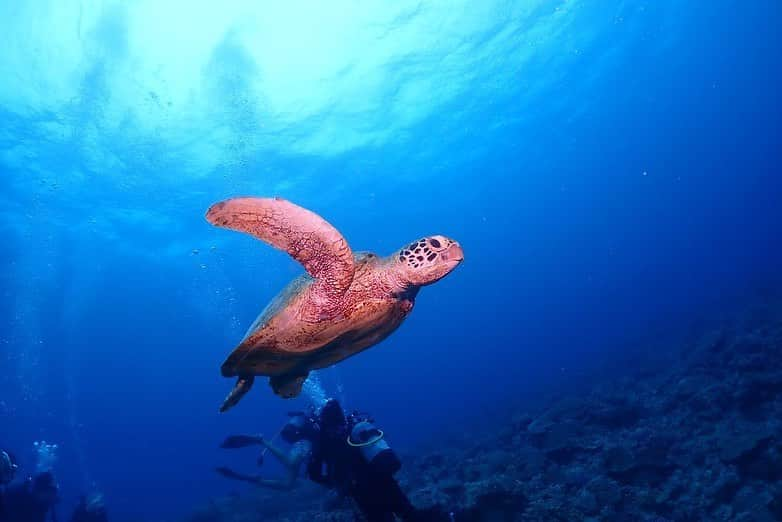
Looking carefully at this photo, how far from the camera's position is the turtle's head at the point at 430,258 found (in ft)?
12.2

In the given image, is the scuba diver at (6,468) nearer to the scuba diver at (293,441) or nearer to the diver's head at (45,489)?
the diver's head at (45,489)

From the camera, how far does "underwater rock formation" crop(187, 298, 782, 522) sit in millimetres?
5227

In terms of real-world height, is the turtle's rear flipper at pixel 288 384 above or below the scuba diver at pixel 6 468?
below

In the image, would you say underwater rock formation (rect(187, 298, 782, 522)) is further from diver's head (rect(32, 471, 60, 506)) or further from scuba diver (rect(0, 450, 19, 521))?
scuba diver (rect(0, 450, 19, 521))

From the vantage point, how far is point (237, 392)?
4828mm

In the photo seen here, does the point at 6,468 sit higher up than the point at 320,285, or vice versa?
the point at 6,468

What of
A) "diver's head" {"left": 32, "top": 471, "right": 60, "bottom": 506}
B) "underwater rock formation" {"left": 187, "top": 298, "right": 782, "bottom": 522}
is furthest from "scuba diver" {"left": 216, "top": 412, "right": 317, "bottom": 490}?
"diver's head" {"left": 32, "top": 471, "right": 60, "bottom": 506}

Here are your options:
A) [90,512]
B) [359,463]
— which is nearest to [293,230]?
[359,463]

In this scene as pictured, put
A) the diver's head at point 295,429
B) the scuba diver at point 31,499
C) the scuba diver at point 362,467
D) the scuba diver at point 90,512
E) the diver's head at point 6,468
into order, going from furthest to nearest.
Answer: the scuba diver at point 90,512 < the scuba diver at point 31,499 < the diver's head at point 6,468 < the diver's head at point 295,429 < the scuba diver at point 362,467

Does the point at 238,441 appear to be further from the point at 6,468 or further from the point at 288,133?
the point at 288,133

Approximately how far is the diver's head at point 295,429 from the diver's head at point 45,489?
6337 mm

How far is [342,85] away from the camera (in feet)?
71.4

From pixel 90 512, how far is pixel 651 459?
1163 cm

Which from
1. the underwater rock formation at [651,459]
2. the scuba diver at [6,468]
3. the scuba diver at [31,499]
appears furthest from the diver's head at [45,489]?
the underwater rock formation at [651,459]
